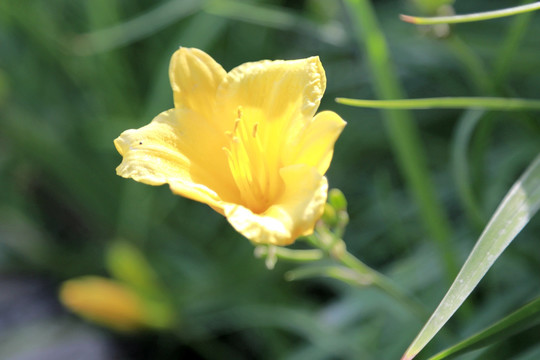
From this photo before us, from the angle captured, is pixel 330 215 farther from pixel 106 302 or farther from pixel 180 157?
pixel 106 302

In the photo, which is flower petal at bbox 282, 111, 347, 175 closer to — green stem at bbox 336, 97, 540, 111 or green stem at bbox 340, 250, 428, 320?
green stem at bbox 336, 97, 540, 111

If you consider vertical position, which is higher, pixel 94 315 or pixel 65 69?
pixel 65 69

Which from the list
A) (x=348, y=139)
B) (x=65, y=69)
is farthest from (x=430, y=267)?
(x=65, y=69)

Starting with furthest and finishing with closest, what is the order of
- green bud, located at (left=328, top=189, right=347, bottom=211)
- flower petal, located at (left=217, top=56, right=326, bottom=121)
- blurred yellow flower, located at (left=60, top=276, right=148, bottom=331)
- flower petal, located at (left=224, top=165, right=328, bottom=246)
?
blurred yellow flower, located at (left=60, top=276, right=148, bottom=331)
green bud, located at (left=328, top=189, right=347, bottom=211)
flower petal, located at (left=217, top=56, right=326, bottom=121)
flower petal, located at (left=224, top=165, right=328, bottom=246)

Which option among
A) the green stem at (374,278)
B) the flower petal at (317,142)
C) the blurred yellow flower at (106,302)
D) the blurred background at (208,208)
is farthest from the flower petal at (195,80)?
the blurred yellow flower at (106,302)

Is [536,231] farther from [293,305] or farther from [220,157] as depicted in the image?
[220,157]

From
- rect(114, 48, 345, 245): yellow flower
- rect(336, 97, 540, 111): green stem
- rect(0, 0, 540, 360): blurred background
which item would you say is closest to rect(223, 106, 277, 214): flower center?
rect(114, 48, 345, 245): yellow flower
